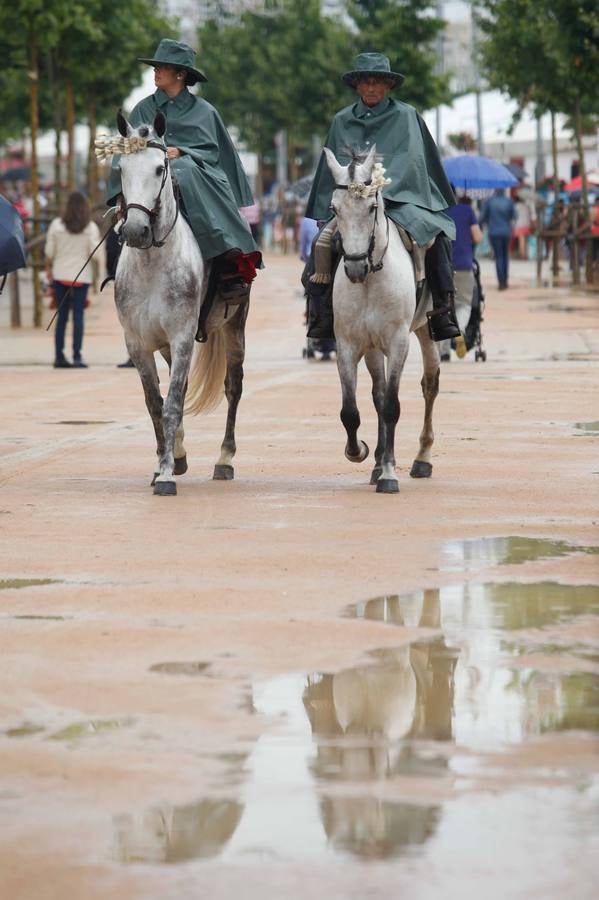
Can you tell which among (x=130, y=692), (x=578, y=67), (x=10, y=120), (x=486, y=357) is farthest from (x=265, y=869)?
(x=10, y=120)

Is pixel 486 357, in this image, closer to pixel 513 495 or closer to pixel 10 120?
pixel 513 495

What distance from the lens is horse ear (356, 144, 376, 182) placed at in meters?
11.9

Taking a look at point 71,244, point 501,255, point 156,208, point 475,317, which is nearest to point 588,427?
point 156,208

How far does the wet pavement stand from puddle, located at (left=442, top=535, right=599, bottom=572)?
24 mm

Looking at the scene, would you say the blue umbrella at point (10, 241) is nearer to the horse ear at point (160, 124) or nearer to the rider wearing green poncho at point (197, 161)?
the rider wearing green poncho at point (197, 161)

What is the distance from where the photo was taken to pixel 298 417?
16891 mm

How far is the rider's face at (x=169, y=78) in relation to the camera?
12727mm

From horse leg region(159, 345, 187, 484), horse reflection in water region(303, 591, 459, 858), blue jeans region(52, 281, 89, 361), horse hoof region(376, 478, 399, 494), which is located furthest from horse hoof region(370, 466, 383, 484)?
blue jeans region(52, 281, 89, 361)

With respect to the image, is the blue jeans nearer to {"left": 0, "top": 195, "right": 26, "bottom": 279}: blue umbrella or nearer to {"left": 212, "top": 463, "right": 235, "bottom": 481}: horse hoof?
{"left": 0, "top": 195, "right": 26, "bottom": 279}: blue umbrella

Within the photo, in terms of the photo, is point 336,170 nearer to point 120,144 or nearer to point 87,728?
point 120,144

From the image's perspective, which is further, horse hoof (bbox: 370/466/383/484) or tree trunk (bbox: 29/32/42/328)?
tree trunk (bbox: 29/32/42/328)

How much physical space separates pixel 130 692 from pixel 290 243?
69325 mm

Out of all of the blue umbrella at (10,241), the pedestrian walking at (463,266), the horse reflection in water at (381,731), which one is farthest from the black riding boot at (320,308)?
the pedestrian walking at (463,266)

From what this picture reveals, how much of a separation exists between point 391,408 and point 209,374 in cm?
151
